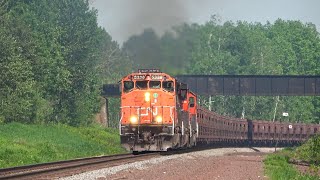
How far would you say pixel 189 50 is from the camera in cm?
2931

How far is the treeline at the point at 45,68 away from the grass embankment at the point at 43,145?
280 inches

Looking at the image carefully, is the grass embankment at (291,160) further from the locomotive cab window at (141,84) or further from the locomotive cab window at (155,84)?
the locomotive cab window at (141,84)

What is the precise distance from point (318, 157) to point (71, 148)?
16.4 meters

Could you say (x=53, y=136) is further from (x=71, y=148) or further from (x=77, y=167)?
(x=77, y=167)

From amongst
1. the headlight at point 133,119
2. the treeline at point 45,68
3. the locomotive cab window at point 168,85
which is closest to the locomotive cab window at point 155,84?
the locomotive cab window at point 168,85

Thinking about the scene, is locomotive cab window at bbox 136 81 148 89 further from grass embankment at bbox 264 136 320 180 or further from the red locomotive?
grass embankment at bbox 264 136 320 180

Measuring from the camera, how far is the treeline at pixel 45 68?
5925cm

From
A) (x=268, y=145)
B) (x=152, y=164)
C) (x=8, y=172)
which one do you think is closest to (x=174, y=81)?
(x=152, y=164)

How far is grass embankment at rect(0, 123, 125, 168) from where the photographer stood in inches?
1142

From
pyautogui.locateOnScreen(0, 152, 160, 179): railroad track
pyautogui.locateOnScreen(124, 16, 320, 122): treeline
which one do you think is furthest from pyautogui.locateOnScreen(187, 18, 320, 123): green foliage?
pyautogui.locateOnScreen(0, 152, 160, 179): railroad track

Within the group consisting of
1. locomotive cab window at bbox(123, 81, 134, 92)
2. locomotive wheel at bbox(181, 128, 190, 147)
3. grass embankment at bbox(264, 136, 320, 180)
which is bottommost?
grass embankment at bbox(264, 136, 320, 180)

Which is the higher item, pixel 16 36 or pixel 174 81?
pixel 16 36

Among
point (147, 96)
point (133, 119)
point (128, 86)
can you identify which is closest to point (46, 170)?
point (133, 119)

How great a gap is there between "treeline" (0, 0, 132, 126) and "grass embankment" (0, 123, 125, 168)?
280 inches
